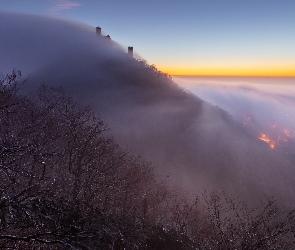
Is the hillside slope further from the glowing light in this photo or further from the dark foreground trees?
the dark foreground trees

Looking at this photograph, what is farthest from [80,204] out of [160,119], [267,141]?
[267,141]

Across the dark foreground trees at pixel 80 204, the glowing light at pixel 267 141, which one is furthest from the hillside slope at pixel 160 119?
the dark foreground trees at pixel 80 204

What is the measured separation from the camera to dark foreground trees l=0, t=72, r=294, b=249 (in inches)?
340

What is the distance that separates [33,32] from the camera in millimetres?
145000

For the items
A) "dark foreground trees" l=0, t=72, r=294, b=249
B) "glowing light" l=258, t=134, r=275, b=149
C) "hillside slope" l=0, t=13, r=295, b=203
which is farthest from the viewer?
"glowing light" l=258, t=134, r=275, b=149

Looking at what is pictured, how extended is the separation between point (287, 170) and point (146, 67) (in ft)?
205

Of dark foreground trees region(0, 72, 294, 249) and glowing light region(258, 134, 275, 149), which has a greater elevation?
dark foreground trees region(0, 72, 294, 249)

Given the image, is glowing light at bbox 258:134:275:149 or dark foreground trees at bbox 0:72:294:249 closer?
dark foreground trees at bbox 0:72:294:249

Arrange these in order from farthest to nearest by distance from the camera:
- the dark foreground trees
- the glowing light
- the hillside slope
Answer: the glowing light → the hillside slope → the dark foreground trees

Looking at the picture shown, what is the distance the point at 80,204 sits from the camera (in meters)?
18.8

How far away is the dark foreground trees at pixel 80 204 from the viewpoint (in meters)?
8.65

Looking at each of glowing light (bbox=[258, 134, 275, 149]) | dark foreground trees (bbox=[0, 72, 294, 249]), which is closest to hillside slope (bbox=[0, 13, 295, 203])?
glowing light (bbox=[258, 134, 275, 149])

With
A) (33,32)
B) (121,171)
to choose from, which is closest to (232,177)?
(121,171)

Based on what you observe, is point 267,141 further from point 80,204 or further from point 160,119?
point 80,204
